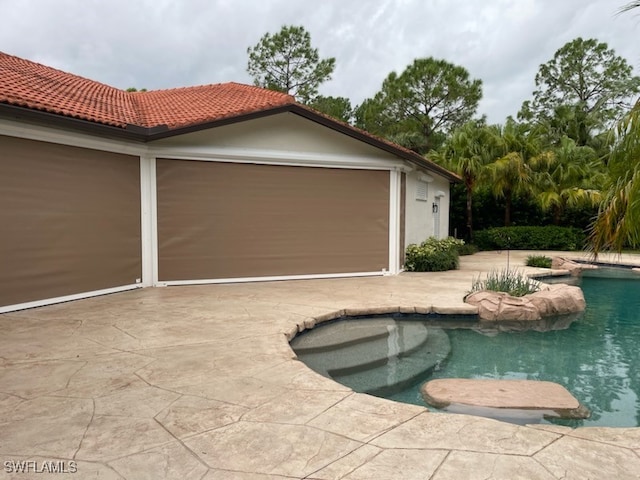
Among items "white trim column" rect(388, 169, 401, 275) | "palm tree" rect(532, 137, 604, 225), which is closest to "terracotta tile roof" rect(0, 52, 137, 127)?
"white trim column" rect(388, 169, 401, 275)

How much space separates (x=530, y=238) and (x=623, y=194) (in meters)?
19.5

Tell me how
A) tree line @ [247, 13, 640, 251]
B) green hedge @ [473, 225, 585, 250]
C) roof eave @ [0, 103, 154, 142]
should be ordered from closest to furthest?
roof eave @ [0, 103, 154, 142] < tree line @ [247, 13, 640, 251] < green hedge @ [473, 225, 585, 250]

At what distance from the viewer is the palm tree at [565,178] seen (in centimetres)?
1995

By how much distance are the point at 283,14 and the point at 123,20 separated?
14.7 m

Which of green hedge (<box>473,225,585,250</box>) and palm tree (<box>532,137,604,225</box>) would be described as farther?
green hedge (<box>473,225,585,250</box>)

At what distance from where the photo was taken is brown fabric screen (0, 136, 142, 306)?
700 centimetres

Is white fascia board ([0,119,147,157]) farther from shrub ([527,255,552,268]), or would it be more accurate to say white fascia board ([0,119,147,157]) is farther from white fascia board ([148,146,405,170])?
shrub ([527,255,552,268])

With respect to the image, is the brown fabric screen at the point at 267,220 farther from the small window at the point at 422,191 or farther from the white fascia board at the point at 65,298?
the small window at the point at 422,191

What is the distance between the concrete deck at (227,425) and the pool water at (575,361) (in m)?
1.16

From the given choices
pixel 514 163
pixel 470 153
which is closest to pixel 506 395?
pixel 470 153

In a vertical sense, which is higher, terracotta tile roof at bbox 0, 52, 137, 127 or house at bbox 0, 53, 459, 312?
terracotta tile roof at bbox 0, 52, 137, 127

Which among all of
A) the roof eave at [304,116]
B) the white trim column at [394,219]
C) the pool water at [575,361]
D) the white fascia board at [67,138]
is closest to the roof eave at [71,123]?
the white fascia board at [67,138]

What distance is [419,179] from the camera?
1412cm

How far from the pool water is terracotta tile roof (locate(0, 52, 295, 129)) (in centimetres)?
637
